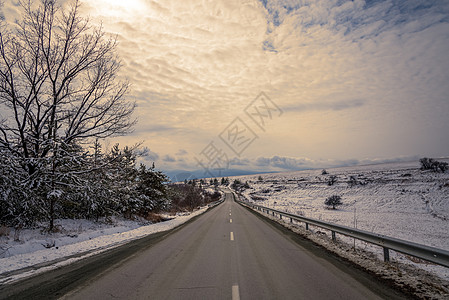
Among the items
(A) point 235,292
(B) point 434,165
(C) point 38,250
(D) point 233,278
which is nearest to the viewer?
(A) point 235,292

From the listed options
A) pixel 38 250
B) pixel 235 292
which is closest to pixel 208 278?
pixel 235 292

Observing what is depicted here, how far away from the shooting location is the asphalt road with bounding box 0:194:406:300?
4.18m

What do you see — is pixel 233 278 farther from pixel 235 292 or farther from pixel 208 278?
pixel 235 292

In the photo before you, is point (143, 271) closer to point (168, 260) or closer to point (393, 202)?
point (168, 260)

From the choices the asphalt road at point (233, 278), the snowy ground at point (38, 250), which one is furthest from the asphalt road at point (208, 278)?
the snowy ground at point (38, 250)

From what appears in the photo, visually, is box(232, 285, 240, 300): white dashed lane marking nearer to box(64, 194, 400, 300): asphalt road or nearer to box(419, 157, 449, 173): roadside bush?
box(64, 194, 400, 300): asphalt road

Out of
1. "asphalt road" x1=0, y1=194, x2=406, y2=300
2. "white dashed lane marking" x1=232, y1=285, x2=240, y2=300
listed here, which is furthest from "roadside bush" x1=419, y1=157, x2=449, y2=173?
"white dashed lane marking" x1=232, y1=285, x2=240, y2=300

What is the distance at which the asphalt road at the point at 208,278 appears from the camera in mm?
4176

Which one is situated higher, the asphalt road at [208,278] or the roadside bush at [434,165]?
the roadside bush at [434,165]

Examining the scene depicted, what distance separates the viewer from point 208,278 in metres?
5.06

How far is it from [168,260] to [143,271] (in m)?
1.12


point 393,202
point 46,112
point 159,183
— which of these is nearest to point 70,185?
point 46,112

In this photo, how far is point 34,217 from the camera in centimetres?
1013

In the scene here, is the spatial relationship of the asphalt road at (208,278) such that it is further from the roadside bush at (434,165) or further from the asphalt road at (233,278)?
the roadside bush at (434,165)
